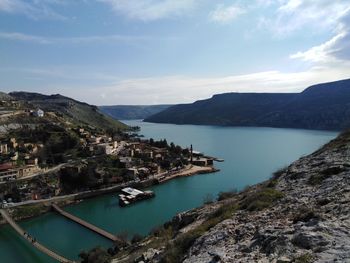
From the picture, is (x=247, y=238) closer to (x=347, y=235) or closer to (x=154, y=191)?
(x=347, y=235)

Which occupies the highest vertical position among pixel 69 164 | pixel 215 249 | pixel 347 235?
pixel 347 235

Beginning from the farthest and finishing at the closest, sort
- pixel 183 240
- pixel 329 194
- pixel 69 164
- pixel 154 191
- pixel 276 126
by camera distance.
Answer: pixel 276 126, pixel 69 164, pixel 154 191, pixel 183 240, pixel 329 194

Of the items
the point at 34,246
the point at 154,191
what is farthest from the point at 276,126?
the point at 34,246

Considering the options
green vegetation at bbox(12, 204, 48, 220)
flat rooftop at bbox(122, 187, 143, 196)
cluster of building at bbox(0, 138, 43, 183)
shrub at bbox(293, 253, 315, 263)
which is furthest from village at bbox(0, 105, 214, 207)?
shrub at bbox(293, 253, 315, 263)

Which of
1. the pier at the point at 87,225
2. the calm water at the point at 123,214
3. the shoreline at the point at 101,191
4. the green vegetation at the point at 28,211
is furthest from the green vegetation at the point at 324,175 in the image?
the green vegetation at the point at 28,211

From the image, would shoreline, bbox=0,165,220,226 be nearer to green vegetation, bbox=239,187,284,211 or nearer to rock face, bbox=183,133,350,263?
green vegetation, bbox=239,187,284,211

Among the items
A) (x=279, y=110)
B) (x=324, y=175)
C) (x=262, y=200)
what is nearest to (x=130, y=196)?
(x=262, y=200)

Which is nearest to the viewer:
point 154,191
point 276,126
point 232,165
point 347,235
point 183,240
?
point 347,235
